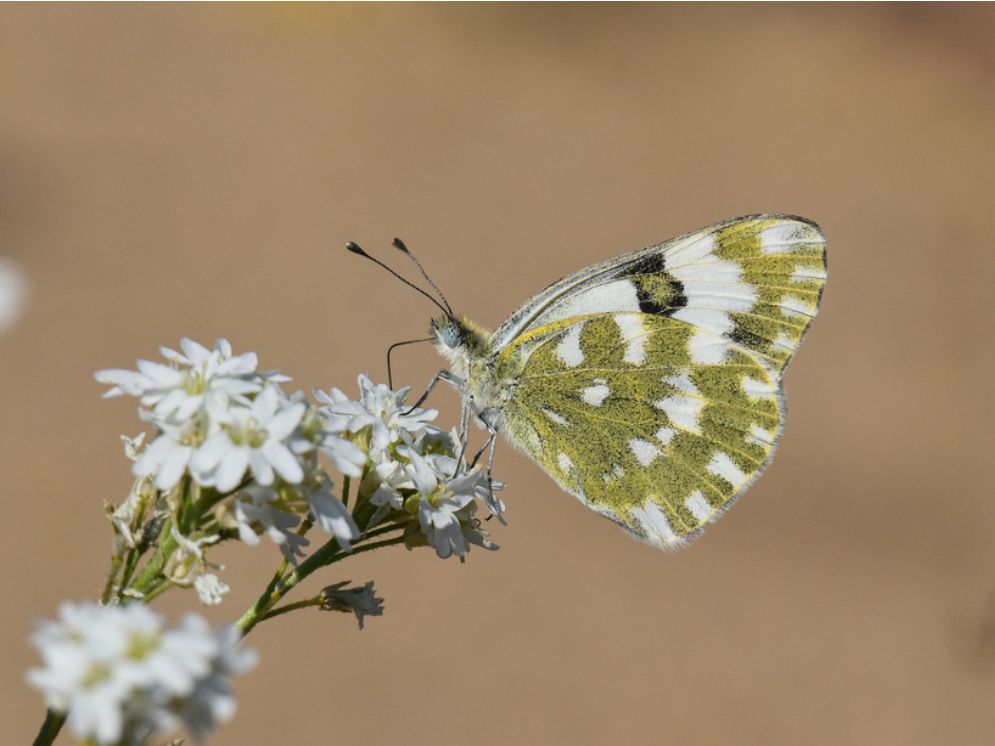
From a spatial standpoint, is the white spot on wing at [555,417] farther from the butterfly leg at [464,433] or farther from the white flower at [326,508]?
the white flower at [326,508]

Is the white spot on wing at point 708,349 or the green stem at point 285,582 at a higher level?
the white spot on wing at point 708,349

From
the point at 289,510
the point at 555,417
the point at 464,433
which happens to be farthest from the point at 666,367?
the point at 289,510

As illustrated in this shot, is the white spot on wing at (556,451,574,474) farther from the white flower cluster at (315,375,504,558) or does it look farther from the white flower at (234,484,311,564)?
the white flower at (234,484,311,564)

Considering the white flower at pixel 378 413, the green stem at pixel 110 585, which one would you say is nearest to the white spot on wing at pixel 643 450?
the white flower at pixel 378 413

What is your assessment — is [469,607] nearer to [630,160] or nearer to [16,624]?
[16,624]

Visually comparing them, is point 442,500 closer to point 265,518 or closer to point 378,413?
point 378,413

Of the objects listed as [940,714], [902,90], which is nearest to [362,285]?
[940,714]
